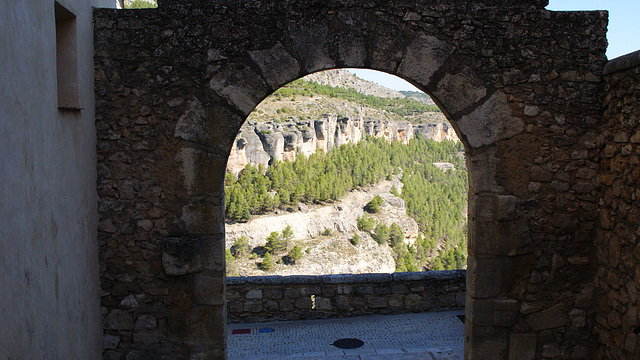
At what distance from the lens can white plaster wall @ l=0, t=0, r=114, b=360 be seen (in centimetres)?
226

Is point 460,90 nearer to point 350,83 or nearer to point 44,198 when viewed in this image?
point 44,198

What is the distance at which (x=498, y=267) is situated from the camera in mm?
3473

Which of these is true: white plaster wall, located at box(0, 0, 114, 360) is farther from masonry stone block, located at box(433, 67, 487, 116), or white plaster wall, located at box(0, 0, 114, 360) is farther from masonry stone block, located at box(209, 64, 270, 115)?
masonry stone block, located at box(433, 67, 487, 116)

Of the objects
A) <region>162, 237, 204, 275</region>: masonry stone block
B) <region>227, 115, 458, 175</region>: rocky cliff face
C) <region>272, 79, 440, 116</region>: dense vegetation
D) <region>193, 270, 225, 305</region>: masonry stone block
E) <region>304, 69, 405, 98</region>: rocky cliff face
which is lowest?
<region>193, 270, 225, 305</region>: masonry stone block

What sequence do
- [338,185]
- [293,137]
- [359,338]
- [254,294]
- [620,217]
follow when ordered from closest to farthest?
[620,217] < [359,338] < [254,294] < [293,137] < [338,185]

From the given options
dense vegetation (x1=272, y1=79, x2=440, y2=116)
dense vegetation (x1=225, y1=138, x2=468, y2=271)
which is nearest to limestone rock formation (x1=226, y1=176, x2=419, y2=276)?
dense vegetation (x1=225, y1=138, x2=468, y2=271)

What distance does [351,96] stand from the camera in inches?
2389

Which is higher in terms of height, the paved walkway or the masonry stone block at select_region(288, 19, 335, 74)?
the masonry stone block at select_region(288, 19, 335, 74)

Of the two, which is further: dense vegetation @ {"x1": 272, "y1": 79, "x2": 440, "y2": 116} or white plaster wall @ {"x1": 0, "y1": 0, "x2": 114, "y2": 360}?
dense vegetation @ {"x1": 272, "y1": 79, "x2": 440, "y2": 116}

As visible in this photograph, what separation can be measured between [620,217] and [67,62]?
388cm

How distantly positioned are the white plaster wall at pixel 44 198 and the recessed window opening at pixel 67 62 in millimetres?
51

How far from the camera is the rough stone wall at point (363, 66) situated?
11.0ft

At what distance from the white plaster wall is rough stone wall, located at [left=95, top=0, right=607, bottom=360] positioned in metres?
0.20

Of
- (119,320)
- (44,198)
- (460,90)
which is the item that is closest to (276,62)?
(460,90)
